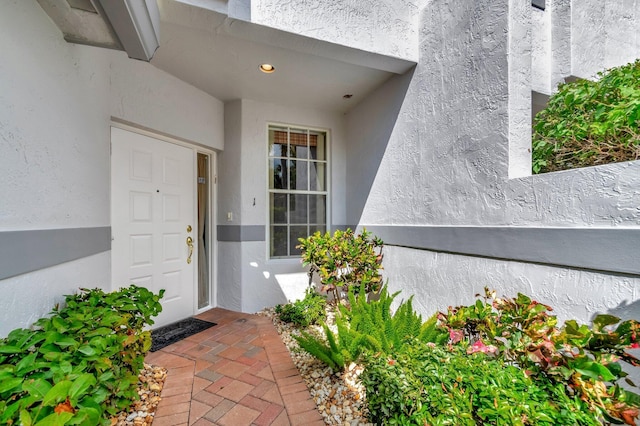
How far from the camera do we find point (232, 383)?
2.31 meters

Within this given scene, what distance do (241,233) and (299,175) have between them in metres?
1.27

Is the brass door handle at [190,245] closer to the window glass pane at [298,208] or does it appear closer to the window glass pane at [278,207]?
the window glass pane at [278,207]

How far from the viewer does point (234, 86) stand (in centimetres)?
359

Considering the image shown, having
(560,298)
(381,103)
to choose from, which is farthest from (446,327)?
(381,103)

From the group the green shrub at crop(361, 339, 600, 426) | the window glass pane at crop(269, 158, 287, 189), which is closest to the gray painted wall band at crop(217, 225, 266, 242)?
the window glass pane at crop(269, 158, 287, 189)

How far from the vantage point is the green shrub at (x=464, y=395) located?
1105mm

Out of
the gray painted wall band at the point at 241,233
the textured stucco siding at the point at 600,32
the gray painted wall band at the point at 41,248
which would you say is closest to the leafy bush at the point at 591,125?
the textured stucco siding at the point at 600,32

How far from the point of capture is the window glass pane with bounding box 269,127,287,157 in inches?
167

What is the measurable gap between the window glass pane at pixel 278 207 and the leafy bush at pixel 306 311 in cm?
121

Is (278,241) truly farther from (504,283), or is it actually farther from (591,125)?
(591,125)

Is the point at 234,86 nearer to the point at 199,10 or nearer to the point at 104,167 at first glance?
the point at 199,10

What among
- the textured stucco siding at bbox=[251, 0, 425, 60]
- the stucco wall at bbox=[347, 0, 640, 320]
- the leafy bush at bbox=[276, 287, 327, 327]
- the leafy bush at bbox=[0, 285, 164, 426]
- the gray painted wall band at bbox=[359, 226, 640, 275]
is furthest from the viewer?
the leafy bush at bbox=[276, 287, 327, 327]

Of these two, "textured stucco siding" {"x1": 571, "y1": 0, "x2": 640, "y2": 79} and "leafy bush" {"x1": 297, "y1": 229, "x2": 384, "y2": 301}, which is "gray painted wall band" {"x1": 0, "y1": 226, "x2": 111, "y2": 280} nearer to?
"leafy bush" {"x1": 297, "y1": 229, "x2": 384, "y2": 301}

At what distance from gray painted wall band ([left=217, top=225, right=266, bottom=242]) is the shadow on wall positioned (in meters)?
1.41
